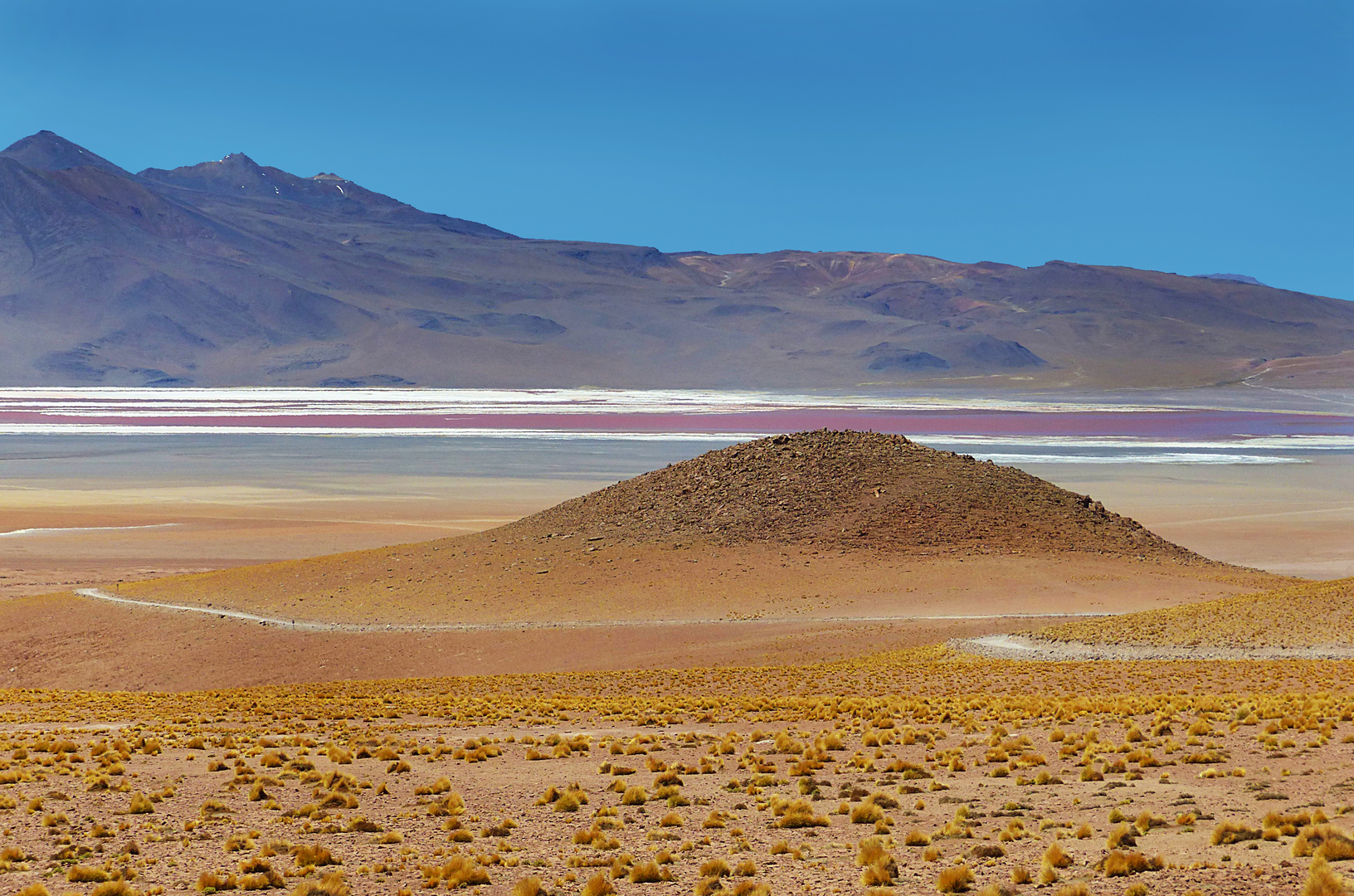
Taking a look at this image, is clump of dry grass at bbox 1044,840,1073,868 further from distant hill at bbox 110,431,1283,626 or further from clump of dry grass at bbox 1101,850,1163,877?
distant hill at bbox 110,431,1283,626

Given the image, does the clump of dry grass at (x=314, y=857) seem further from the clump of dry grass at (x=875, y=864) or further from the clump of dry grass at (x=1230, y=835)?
the clump of dry grass at (x=1230, y=835)

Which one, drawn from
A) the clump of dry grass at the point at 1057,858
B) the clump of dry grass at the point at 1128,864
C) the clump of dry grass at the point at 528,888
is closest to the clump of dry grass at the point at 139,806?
the clump of dry grass at the point at 528,888

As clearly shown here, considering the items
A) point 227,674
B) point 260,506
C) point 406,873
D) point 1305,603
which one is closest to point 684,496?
point 227,674

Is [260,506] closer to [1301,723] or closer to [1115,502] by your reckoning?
[1115,502]

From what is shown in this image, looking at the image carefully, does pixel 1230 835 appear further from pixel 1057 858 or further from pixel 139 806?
pixel 139 806

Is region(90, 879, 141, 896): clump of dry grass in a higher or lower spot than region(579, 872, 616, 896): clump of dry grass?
lower

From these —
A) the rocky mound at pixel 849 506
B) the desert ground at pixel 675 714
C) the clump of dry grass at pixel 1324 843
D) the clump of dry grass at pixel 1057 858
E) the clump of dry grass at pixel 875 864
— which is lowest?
the desert ground at pixel 675 714

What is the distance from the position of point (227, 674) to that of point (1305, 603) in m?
18.8

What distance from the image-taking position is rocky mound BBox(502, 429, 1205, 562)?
32469mm

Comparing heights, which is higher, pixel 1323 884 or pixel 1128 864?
pixel 1323 884

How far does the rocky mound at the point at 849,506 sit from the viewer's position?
107 ft

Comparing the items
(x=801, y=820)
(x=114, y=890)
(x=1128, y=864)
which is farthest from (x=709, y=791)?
(x=114, y=890)

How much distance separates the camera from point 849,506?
33.7 metres

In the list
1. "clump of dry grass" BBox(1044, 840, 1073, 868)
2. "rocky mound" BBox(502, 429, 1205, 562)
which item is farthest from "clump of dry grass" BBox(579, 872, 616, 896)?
"rocky mound" BBox(502, 429, 1205, 562)
